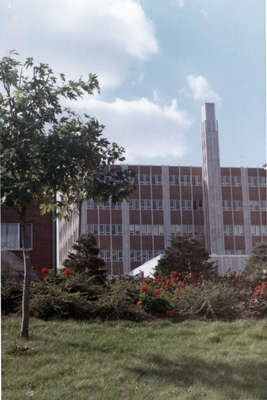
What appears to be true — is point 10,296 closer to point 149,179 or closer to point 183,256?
point 183,256

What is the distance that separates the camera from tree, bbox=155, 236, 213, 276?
57.1 ft

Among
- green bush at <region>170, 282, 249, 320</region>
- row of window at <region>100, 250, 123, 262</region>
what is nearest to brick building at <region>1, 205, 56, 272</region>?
green bush at <region>170, 282, 249, 320</region>

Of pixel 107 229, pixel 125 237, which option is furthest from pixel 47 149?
pixel 125 237

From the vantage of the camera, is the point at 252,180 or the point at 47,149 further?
the point at 252,180

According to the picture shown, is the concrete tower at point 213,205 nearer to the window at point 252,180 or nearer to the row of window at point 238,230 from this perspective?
the row of window at point 238,230

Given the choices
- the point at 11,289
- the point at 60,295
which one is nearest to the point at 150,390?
the point at 60,295

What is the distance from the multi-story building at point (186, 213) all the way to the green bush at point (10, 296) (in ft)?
109

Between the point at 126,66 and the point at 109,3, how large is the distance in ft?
3.13

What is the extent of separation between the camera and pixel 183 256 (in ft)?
59.4

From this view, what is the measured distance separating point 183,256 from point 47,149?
500 inches

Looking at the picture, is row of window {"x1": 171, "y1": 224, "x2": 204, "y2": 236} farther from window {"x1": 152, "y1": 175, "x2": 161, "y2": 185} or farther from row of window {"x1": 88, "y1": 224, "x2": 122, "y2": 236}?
row of window {"x1": 88, "y1": 224, "x2": 122, "y2": 236}

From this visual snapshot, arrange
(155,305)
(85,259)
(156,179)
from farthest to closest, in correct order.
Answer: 1. (156,179)
2. (85,259)
3. (155,305)

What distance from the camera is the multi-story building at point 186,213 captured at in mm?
42375

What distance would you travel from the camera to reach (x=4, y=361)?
5633 mm
